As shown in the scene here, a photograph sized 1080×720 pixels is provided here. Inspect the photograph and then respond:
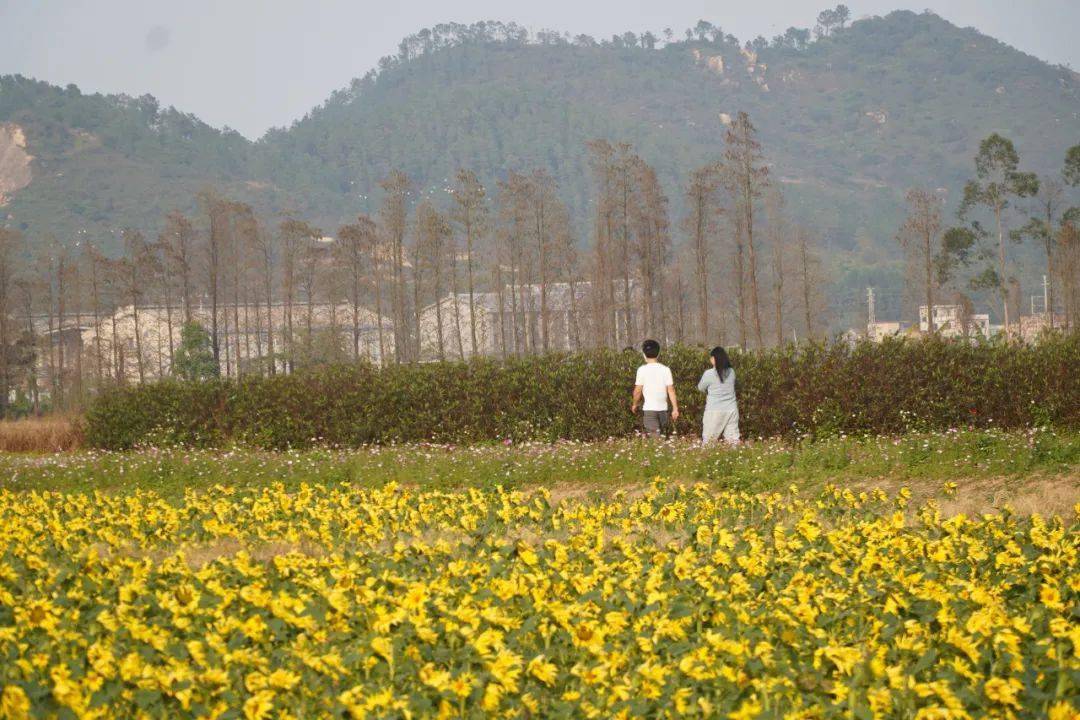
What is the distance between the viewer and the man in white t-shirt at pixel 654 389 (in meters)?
14.7

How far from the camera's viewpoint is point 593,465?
47.1 ft

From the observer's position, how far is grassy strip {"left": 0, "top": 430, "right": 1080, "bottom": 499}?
12.7 meters

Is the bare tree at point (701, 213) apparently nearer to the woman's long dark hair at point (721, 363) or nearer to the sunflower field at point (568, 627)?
the woman's long dark hair at point (721, 363)

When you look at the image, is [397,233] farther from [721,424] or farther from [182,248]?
[721,424]

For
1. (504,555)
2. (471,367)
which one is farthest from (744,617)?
(471,367)

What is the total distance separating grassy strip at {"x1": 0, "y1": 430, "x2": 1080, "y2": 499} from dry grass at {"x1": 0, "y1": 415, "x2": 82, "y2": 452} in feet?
18.7

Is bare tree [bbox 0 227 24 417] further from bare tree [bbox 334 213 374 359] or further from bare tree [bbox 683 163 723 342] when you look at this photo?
bare tree [bbox 683 163 723 342]

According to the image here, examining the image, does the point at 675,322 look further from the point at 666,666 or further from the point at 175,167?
the point at 175,167

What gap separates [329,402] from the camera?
2025 centimetres

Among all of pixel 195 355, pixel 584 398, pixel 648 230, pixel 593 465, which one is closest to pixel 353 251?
pixel 195 355

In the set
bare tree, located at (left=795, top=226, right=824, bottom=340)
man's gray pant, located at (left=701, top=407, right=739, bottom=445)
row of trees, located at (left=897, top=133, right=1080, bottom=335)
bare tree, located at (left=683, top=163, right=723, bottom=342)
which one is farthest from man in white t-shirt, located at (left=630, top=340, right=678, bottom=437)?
bare tree, located at (left=795, top=226, right=824, bottom=340)

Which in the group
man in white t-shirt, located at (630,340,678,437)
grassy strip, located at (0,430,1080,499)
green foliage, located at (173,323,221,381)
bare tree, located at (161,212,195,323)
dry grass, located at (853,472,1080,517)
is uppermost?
bare tree, located at (161,212,195,323)

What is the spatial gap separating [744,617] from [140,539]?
4783mm

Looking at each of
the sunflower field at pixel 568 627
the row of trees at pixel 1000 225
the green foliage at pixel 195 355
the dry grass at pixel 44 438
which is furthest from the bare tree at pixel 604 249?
the sunflower field at pixel 568 627
